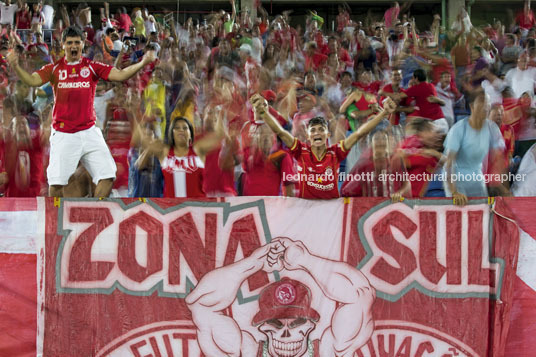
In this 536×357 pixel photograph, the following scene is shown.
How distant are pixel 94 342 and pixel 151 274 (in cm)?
59

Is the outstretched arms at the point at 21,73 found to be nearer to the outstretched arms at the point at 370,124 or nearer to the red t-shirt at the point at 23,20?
the outstretched arms at the point at 370,124

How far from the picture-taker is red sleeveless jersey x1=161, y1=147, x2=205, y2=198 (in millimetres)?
6152

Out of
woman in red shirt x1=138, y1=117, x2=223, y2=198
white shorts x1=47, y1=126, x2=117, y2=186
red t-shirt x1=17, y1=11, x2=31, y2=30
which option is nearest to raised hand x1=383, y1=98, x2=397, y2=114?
woman in red shirt x1=138, y1=117, x2=223, y2=198

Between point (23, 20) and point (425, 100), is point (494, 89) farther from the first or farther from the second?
point (23, 20)

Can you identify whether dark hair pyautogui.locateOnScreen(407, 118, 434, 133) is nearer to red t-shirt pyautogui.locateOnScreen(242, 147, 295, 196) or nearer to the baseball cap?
red t-shirt pyautogui.locateOnScreen(242, 147, 295, 196)

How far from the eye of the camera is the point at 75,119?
219 inches

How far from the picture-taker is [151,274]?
4.83m

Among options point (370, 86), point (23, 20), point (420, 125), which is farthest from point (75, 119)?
point (23, 20)

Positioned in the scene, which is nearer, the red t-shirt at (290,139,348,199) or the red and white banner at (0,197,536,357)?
the red and white banner at (0,197,536,357)

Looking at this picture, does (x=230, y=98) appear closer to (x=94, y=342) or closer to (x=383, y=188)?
(x=383, y=188)

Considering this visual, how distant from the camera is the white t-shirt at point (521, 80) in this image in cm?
906

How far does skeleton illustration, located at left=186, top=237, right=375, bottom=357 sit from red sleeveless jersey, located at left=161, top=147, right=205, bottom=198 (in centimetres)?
148

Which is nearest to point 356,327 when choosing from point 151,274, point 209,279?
point 209,279

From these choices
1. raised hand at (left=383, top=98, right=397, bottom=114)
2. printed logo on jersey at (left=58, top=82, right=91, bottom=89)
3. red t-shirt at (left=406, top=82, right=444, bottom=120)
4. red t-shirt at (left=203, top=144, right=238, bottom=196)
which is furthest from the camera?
red t-shirt at (left=406, top=82, right=444, bottom=120)
